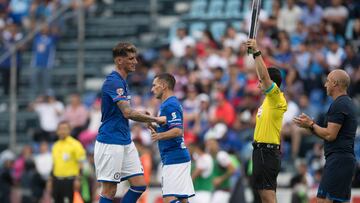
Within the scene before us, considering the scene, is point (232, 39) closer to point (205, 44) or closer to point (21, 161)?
point (205, 44)

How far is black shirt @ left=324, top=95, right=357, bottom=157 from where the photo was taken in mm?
15008

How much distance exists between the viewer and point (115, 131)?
15.6 meters

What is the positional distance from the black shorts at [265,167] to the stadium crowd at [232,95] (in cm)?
652

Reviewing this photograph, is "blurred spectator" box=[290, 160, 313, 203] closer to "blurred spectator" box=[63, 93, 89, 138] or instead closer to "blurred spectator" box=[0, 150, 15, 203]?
"blurred spectator" box=[63, 93, 89, 138]

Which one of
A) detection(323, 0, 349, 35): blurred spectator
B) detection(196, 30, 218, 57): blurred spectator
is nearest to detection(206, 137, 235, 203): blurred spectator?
detection(196, 30, 218, 57): blurred spectator

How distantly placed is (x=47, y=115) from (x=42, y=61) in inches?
75.1

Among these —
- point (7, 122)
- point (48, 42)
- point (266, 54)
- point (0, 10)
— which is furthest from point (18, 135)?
point (266, 54)

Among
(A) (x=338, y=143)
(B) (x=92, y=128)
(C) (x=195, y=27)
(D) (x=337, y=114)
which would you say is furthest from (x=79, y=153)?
(C) (x=195, y=27)

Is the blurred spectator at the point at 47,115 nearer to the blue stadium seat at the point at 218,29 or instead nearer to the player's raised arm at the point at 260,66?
the blue stadium seat at the point at 218,29

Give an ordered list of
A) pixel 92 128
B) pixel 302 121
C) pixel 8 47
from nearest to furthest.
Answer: pixel 302 121 < pixel 92 128 < pixel 8 47

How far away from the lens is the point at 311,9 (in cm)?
2706

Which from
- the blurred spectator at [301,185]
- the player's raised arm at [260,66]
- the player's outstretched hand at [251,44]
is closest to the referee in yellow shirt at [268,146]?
the player's raised arm at [260,66]

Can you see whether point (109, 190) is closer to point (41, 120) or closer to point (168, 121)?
point (168, 121)

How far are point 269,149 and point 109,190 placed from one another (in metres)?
2.33
